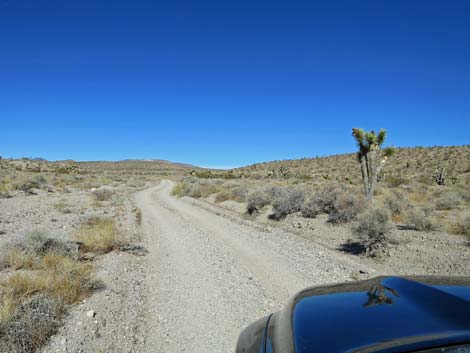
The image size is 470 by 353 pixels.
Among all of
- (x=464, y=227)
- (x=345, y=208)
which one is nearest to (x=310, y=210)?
(x=345, y=208)

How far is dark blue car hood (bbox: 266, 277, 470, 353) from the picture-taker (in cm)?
174

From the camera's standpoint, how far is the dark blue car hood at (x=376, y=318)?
68.6 inches

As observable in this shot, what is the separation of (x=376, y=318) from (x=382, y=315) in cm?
7

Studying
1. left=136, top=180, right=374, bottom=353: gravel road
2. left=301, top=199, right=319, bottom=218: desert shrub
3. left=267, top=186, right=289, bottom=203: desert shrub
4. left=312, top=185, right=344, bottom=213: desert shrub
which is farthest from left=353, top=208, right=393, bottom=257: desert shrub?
left=267, top=186, right=289, bottom=203: desert shrub

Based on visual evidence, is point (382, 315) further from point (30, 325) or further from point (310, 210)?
point (310, 210)

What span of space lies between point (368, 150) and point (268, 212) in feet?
26.4

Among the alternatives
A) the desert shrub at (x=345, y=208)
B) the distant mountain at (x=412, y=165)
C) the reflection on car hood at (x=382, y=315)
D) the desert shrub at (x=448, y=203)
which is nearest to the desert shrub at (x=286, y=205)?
the desert shrub at (x=345, y=208)

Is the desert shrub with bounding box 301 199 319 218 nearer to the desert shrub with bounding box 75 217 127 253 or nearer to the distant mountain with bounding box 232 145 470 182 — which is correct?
the desert shrub with bounding box 75 217 127 253

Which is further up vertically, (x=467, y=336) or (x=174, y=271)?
(x=467, y=336)

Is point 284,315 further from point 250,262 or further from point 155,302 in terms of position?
point 250,262

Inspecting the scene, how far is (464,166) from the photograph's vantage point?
40188 mm

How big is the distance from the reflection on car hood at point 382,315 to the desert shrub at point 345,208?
33.0 ft

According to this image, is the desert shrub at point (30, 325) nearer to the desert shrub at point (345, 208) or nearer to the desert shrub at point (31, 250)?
the desert shrub at point (31, 250)

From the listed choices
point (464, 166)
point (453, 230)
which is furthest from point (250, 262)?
point (464, 166)
